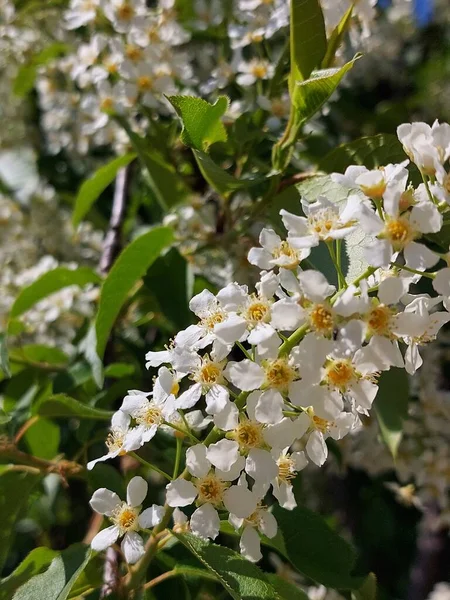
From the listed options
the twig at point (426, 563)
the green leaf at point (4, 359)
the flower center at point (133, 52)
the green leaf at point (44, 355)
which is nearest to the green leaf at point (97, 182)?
the flower center at point (133, 52)

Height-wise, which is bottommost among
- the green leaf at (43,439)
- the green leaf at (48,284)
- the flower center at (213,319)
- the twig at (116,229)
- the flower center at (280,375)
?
the green leaf at (43,439)

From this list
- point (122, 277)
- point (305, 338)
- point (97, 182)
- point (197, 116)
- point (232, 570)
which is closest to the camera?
point (305, 338)

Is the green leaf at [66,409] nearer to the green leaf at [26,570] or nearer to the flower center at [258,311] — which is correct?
the green leaf at [26,570]

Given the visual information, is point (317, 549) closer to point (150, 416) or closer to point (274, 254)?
point (150, 416)

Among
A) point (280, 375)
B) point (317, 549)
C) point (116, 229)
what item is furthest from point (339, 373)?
point (116, 229)

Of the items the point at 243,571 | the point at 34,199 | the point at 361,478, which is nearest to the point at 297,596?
the point at 243,571

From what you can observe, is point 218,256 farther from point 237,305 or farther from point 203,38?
point 237,305

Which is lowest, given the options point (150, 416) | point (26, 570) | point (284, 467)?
point (26, 570)
